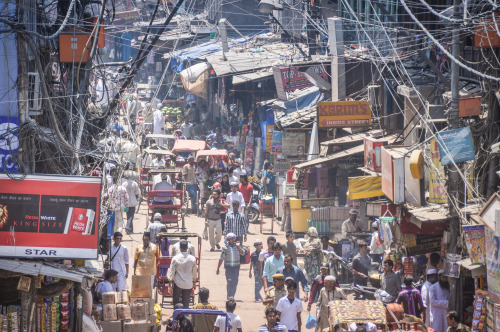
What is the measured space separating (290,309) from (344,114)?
30.8 feet

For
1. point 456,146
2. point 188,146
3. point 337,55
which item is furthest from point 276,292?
point 188,146

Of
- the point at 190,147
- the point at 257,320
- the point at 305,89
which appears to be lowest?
the point at 257,320

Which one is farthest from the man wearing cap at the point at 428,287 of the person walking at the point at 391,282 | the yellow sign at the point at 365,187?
the yellow sign at the point at 365,187

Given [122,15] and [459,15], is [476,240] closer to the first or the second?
[459,15]

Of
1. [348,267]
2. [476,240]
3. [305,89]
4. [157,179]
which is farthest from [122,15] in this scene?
[476,240]

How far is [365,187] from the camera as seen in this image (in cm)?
1816

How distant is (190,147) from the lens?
26.8 meters

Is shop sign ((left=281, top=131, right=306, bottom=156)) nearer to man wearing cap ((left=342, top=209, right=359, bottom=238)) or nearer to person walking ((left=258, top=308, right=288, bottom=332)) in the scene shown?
man wearing cap ((left=342, top=209, right=359, bottom=238))

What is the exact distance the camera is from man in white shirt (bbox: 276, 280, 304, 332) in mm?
12453

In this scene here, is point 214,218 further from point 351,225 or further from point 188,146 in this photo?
point 188,146

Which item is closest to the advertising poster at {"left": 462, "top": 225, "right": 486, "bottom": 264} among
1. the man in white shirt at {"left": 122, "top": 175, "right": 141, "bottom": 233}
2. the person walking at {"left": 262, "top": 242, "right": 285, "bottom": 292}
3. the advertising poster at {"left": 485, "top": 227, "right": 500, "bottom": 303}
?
the advertising poster at {"left": 485, "top": 227, "right": 500, "bottom": 303}

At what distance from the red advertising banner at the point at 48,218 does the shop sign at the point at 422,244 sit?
662 cm

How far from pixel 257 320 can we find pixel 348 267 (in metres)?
2.55

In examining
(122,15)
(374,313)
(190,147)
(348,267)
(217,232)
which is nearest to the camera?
(374,313)
